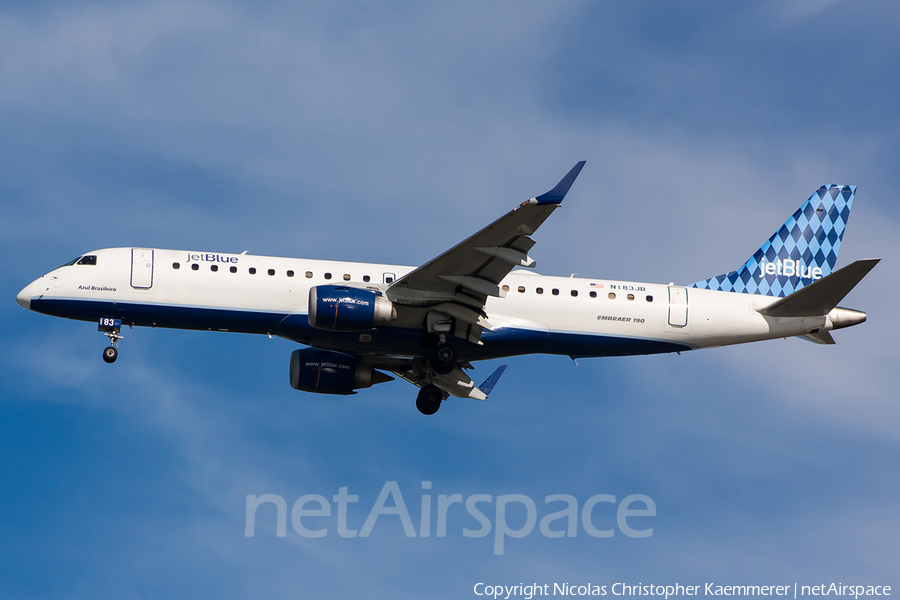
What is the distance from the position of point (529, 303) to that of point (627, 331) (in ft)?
11.6

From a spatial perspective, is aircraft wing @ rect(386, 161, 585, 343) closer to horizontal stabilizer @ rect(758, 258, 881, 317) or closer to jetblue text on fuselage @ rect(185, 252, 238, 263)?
jetblue text on fuselage @ rect(185, 252, 238, 263)

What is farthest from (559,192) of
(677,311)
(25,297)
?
(25,297)

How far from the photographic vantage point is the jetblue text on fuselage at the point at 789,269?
37.3 m

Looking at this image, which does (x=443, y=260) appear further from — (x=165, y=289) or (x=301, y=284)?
(x=165, y=289)

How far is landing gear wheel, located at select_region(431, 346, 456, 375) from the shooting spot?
32.6 m

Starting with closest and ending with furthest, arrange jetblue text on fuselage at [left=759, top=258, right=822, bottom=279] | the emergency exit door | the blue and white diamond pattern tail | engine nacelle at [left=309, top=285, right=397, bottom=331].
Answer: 1. engine nacelle at [left=309, top=285, right=397, bottom=331]
2. the emergency exit door
3. the blue and white diamond pattern tail
4. jetblue text on fuselage at [left=759, top=258, right=822, bottom=279]

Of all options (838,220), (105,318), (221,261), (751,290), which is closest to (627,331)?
(751,290)

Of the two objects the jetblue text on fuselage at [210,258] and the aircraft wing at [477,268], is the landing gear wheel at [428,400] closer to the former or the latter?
the aircraft wing at [477,268]

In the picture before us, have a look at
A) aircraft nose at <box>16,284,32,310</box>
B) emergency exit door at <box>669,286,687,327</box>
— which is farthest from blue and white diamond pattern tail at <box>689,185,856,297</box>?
aircraft nose at <box>16,284,32,310</box>

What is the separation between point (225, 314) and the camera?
31.8 metres

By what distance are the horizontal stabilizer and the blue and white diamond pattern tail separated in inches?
92.3

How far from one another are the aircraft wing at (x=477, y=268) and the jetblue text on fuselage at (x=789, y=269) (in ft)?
36.5

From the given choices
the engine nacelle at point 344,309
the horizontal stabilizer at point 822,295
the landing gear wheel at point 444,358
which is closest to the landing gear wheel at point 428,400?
the landing gear wheel at point 444,358

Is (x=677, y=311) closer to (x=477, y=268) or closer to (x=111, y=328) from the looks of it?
(x=477, y=268)
